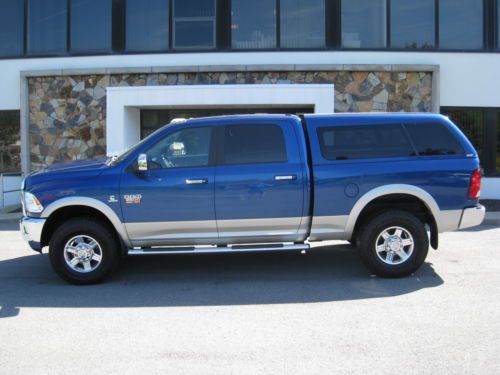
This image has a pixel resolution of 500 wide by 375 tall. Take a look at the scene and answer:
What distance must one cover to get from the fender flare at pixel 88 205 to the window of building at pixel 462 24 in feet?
37.8

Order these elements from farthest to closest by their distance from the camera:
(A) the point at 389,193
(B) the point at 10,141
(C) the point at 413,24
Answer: (B) the point at 10,141, (C) the point at 413,24, (A) the point at 389,193

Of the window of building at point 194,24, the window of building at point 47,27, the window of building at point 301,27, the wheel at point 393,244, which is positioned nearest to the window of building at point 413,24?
the window of building at point 301,27

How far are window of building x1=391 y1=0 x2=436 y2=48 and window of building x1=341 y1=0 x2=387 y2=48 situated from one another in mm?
317

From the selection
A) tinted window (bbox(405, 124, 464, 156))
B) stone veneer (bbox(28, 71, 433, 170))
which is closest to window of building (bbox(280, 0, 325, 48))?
stone veneer (bbox(28, 71, 433, 170))

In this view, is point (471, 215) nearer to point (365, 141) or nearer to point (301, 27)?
point (365, 141)

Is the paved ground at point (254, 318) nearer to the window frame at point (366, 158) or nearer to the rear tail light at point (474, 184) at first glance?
the rear tail light at point (474, 184)

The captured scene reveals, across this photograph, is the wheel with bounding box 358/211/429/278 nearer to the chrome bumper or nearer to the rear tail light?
the chrome bumper

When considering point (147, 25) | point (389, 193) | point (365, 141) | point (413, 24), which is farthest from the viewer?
point (147, 25)

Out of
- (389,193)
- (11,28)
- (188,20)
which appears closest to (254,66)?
(188,20)

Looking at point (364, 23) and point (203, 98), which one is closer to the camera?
point (203, 98)

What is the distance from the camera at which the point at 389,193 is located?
6906mm

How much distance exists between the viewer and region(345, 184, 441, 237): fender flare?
6.89 meters

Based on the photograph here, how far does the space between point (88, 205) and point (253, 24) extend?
32.0 ft

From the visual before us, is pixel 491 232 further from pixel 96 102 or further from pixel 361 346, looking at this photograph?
pixel 96 102
